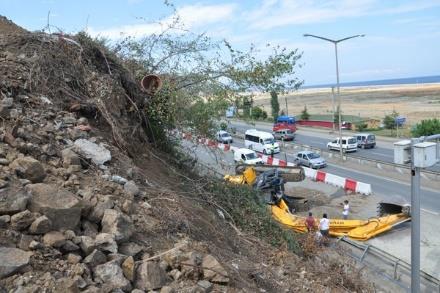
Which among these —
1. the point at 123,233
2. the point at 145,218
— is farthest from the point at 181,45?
the point at 123,233

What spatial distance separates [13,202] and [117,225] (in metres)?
1.13

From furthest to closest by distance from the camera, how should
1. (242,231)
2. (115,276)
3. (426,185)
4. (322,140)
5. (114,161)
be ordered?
1. (322,140)
2. (426,185)
3. (242,231)
4. (114,161)
5. (115,276)

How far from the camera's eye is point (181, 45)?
11.9 metres

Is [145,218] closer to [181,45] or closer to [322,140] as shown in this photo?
[181,45]

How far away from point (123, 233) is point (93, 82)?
494 centimetres

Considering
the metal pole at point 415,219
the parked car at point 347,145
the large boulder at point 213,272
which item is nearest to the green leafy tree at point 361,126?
the parked car at point 347,145

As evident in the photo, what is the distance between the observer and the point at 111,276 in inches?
179

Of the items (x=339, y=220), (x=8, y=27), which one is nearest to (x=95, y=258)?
(x=8, y=27)

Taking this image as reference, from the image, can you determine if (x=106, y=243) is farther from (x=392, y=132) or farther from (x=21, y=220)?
(x=392, y=132)

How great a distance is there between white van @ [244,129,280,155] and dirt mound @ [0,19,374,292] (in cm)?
3366

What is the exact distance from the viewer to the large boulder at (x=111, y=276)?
4.47 meters

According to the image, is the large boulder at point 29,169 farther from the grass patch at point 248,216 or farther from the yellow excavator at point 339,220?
the yellow excavator at point 339,220

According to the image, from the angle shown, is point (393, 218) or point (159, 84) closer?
point (159, 84)

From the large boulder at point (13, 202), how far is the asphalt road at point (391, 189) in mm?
16726
